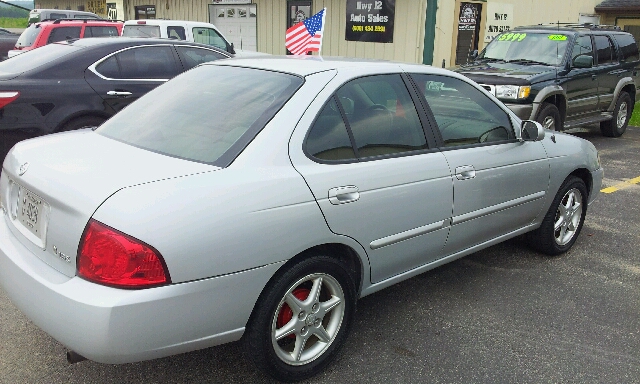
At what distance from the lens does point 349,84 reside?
124 inches

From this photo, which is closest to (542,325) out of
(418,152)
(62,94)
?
(418,152)

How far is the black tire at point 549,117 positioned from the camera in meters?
8.40

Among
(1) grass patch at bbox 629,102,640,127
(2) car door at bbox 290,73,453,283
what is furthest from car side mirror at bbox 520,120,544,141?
(1) grass patch at bbox 629,102,640,127

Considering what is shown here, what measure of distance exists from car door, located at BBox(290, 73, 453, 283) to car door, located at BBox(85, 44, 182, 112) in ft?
13.0

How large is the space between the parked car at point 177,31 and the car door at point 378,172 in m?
9.17

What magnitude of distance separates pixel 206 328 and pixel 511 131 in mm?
2647

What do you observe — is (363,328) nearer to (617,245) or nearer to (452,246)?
(452,246)

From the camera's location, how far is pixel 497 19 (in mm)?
15164

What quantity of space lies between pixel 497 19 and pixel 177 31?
27.6 feet

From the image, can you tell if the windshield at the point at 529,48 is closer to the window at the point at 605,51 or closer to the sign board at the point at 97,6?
the window at the point at 605,51

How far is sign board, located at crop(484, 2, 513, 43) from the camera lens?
48.8 feet

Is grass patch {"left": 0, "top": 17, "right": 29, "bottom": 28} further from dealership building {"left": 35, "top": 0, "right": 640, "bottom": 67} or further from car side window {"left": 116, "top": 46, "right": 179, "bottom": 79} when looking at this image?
car side window {"left": 116, "top": 46, "right": 179, "bottom": 79}

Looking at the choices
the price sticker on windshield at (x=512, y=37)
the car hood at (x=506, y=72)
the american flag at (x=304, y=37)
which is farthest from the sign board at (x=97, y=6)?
the car hood at (x=506, y=72)

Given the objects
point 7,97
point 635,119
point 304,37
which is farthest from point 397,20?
point 7,97
